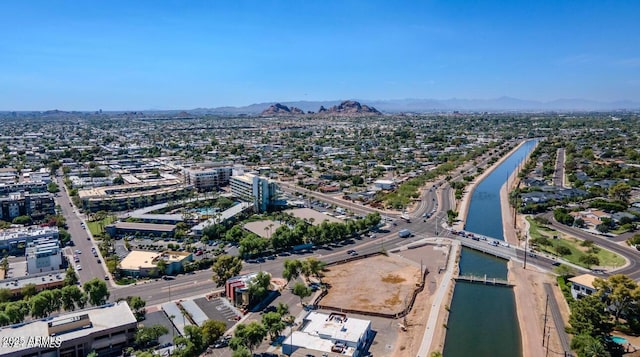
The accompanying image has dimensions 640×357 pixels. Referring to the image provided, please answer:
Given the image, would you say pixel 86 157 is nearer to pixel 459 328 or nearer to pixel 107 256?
pixel 107 256

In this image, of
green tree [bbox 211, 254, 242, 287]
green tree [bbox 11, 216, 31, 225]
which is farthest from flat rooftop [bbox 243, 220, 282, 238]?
green tree [bbox 11, 216, 31, 225]

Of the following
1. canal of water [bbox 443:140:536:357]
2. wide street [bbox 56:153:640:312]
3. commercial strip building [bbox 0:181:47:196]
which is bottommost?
canal of water [bbox 443:140:536:357]

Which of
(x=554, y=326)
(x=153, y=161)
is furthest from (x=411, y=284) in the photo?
(x=153, y=161)

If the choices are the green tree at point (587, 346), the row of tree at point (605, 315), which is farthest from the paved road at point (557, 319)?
the green tree at point (587, 346)

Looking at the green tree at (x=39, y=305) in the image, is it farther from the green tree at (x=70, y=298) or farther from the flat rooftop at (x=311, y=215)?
the flat rooftop at (x=311, y=215)

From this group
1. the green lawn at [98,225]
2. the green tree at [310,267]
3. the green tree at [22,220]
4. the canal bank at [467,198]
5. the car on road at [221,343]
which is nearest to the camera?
the car on road at [221,343]

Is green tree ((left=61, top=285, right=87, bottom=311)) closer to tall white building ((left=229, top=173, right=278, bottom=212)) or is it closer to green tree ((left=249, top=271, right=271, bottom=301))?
green tree ((left=249, top=271, right=271, bottom=301))
